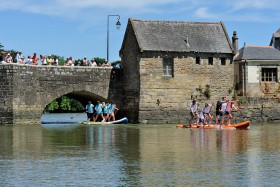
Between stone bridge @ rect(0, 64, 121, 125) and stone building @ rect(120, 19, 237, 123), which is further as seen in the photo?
stone building @ rect(120, 19, 237, 123)

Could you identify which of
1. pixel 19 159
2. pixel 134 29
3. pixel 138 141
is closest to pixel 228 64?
pixel 134 29

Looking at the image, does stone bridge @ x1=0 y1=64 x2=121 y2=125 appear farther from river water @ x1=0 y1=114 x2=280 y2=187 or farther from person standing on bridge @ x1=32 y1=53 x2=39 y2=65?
river water @ x1=0 y1=114 x2=280 y2=187

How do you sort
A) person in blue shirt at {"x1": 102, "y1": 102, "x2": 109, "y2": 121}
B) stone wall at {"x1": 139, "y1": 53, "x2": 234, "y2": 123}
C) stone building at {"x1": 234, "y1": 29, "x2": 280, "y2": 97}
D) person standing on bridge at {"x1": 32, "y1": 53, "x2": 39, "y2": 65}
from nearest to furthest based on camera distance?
person standing on bridge at {"x1": 32, "y1": 53, "x2": 39, "y2": 65}, stone wall at {"x1": 139, "y1": 53, "x2": 234, "y2": 123}, person in blue shirt at {"x1": 102, "y1": 102, "x2": 109, "y2": 121}, stone building at {"x1": 234, "y1": 29, "x2": 280, "y2": 97}

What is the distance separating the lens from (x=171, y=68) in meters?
35.9

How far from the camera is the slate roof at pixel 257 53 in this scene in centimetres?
3975

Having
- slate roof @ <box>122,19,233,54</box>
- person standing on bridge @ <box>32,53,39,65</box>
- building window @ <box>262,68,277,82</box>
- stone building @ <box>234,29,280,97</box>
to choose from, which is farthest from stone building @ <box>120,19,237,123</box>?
person standing on bridge @ <box>32,53,39,65</box>

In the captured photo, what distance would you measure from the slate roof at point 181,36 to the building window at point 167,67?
2.29 feet

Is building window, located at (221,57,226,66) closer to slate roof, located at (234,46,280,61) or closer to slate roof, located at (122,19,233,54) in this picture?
slate roof, located at (122,19,233,54)

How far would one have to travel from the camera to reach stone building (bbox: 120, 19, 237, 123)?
35.3 meters

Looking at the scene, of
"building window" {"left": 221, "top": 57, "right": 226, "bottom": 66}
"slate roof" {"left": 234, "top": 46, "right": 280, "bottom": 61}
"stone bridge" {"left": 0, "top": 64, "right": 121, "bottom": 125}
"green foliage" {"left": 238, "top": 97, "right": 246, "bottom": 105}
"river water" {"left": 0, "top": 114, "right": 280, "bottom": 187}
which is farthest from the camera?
"slate roof" {"left": 234, "top": 46, "right": 280, "bottom": 61}

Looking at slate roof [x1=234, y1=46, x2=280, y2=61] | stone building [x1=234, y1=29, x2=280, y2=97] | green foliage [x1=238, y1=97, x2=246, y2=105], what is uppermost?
slate roof [x1=234, y1=46, x2=280, y2=61]

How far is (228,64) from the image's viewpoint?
36.9 m

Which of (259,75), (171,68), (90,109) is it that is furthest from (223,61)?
(90,109)

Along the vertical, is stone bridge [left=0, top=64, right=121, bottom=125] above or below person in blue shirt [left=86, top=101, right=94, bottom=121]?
above
